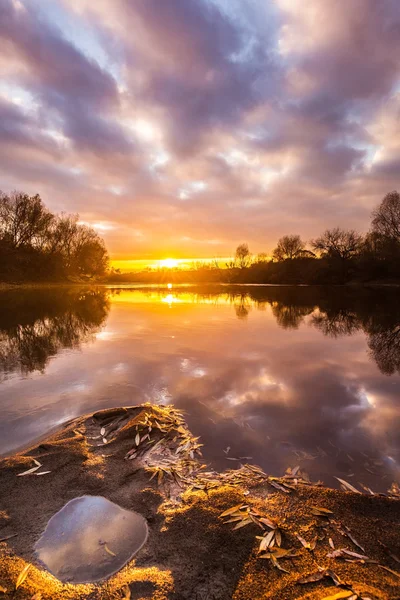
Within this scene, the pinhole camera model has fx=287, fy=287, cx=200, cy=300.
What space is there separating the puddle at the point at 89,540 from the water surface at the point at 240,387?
1.62 meters

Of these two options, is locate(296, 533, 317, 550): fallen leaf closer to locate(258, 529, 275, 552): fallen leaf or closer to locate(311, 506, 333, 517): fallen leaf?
locate(258, 529, 275, 552): fallen leaf

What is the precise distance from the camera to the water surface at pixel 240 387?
4.89m

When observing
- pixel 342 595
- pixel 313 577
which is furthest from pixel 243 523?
pixel 342 595

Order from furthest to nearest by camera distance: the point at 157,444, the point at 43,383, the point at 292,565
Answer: the point at 43,383 < the point at 157,444 < the point at 292,565

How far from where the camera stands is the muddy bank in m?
2.42

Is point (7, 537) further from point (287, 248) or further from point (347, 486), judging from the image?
point (287, 248)

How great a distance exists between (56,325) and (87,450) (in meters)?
13.8

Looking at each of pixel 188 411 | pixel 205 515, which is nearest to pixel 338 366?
pixel 188 411

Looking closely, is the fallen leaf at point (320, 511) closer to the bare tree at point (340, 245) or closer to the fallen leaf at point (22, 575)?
the fallen leaf at point (22, 575)

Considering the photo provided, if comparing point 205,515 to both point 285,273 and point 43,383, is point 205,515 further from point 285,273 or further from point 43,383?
point 285,273

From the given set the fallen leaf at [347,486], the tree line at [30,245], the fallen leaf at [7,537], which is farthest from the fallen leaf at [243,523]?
the tree line at [30,245]

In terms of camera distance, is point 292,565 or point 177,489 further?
point 177,489

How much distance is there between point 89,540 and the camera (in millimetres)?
2943

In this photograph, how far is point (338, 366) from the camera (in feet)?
31.6
